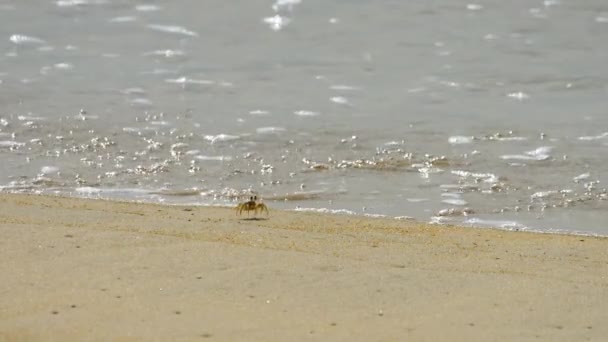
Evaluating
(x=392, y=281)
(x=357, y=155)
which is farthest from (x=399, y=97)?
(x=392, y=281)

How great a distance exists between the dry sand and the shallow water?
98 cm

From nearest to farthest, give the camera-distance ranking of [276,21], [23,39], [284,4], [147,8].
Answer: [23,39], [276,21], [284,4], [147,8]

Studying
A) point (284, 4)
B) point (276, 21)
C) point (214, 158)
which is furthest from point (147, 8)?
point (214, 158)

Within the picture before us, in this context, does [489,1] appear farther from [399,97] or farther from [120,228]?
[120,228]

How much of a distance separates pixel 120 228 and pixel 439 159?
2627 millimetres

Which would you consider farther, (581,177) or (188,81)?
(188,81)

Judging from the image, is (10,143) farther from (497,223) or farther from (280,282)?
(280,282)

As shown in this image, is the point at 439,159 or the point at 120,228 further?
the point at 439,159

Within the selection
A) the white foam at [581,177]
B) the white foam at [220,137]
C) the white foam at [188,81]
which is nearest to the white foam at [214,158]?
the white foam at [220,137]

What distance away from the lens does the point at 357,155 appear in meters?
7.65

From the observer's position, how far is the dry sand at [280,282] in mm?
4188

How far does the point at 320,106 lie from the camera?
28.9 ft

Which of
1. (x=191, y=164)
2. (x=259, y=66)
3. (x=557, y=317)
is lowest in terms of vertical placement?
(x=557, y=317)

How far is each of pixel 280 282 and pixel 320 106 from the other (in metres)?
4.23
